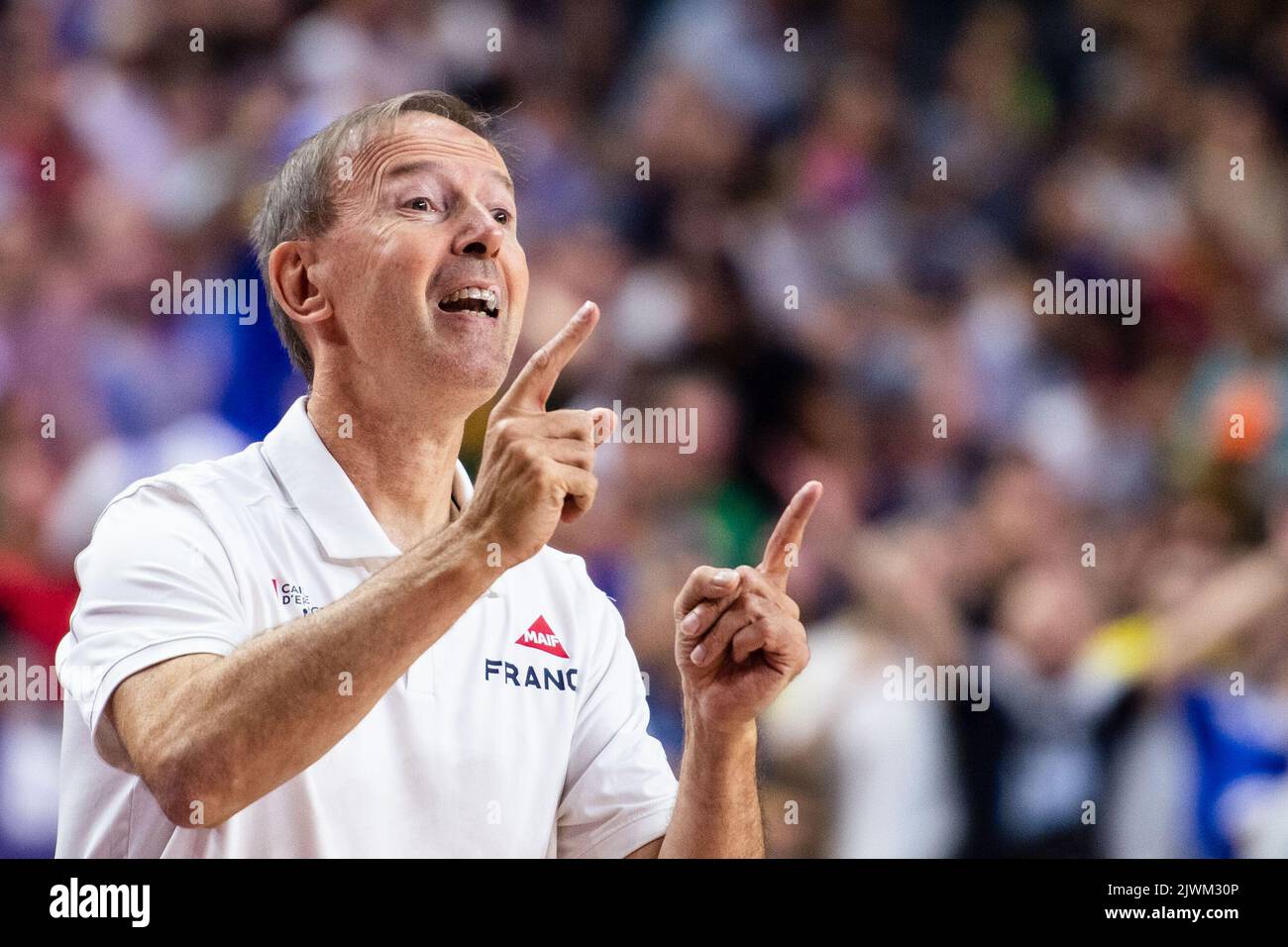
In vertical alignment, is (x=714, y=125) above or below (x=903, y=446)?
above

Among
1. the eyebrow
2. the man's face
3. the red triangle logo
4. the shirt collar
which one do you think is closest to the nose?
the man's face

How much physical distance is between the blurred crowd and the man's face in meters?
0.49

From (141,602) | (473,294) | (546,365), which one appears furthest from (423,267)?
(141,602)

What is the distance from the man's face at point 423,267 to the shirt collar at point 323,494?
0.14m

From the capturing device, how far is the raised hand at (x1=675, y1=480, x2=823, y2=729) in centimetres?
195

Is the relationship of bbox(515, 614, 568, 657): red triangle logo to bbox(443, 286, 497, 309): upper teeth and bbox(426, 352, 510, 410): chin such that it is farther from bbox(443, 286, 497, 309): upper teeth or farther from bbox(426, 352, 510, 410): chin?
bbox(443, 286, 497, 309): upper teeth

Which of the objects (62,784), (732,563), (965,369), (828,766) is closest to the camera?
(62,784)

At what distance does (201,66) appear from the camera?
3.31 metres

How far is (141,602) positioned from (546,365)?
0.60 metres

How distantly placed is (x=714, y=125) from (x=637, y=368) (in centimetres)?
67

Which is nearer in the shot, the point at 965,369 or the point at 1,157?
the point at 1,157

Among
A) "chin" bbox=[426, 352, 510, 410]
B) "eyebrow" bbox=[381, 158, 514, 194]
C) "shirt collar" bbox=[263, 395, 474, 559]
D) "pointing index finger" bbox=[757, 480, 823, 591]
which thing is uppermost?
"eyebrow" bbox=[381, 158, 514, 194]
